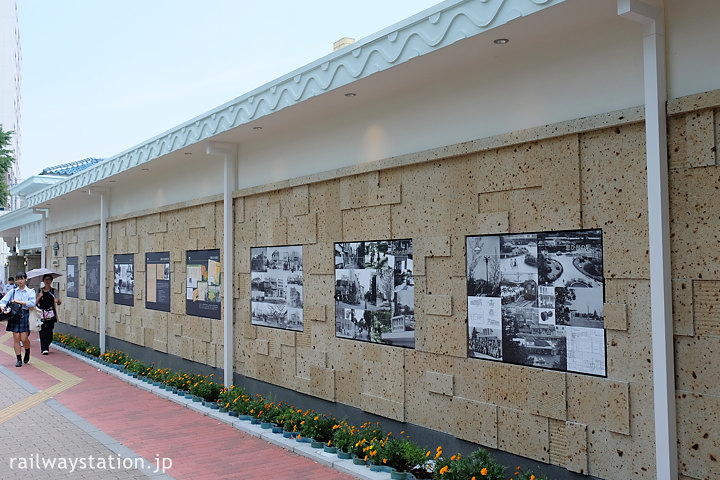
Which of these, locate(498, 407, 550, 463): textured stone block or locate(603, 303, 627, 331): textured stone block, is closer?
locate(603, 303, 627, 331): textured stone block

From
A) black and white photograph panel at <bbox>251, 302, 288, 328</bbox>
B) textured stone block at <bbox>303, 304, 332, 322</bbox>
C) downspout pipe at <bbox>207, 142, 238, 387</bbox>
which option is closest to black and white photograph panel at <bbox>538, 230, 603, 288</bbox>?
textured stone block at <bbox>303, 304, 332, 322</bbox>

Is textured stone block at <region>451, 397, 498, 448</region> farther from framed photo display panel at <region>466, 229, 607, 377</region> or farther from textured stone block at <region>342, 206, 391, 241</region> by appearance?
textured stone block at <region>342, 206, 391, 241</region>

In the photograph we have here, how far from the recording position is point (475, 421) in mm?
6203

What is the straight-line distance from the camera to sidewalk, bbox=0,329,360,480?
6.56 m

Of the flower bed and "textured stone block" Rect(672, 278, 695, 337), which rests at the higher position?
"textured stone block" Rect(672, 278, 695, 337)

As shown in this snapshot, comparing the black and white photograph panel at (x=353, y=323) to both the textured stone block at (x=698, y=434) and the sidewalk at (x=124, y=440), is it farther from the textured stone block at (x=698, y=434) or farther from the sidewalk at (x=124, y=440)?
the textured stone block at (x=698, y=434)

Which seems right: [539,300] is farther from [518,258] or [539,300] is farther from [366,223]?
[366,223]

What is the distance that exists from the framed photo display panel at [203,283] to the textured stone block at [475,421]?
5.59 metres

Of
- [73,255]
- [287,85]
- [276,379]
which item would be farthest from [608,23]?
[73,255]

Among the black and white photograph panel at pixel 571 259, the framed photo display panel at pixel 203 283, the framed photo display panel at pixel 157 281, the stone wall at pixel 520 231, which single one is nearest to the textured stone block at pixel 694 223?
the stone wall at pixel 520 231

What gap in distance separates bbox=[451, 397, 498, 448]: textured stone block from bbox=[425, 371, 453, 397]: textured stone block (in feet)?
0.42

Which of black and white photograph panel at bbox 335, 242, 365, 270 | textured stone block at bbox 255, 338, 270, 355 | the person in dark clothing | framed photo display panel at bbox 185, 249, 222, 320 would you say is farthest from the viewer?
the person in dark clothing

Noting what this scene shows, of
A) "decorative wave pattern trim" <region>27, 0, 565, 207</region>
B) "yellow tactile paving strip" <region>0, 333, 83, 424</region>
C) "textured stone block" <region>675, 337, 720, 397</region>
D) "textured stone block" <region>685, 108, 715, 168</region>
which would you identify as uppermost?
"decorative wave pattern trim" <region>27, 0, 565, 207</region>

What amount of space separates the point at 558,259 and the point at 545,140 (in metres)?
1.07
